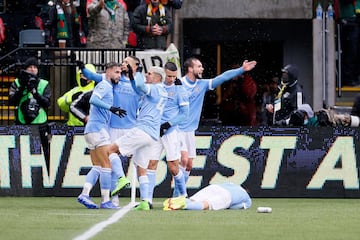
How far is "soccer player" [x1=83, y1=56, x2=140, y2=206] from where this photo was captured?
1839cm

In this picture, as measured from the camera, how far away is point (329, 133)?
2120 centimetres

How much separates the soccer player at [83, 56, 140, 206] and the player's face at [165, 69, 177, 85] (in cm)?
46

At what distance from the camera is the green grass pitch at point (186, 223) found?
12687mm

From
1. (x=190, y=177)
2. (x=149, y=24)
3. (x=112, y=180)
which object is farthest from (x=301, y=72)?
(x=112, y=180)

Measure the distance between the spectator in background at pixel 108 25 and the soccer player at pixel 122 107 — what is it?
494cm

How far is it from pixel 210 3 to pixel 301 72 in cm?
280

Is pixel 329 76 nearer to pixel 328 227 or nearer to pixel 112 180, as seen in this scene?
pixel 112 180

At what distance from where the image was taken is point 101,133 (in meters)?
18.2

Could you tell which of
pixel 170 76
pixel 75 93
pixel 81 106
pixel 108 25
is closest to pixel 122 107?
pixel 170 76

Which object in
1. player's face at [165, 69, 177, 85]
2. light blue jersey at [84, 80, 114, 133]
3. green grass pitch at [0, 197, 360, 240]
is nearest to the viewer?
green grass pitch at [0, 197, 360, 240]

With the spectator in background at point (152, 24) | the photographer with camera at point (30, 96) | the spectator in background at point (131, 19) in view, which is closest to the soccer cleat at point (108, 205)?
the photographer with camera at point (30, 96)

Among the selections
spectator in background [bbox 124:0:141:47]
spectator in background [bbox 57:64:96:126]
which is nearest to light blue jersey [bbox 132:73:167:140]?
spectator in background [bbox 57:64:96:126]

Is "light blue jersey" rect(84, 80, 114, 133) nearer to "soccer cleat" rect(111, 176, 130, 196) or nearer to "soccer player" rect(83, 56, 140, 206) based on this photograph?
"soccer player" rect(83, 56, 140, 206)

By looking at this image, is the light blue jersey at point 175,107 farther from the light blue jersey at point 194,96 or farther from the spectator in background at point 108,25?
the spectator in background at point 108,25
